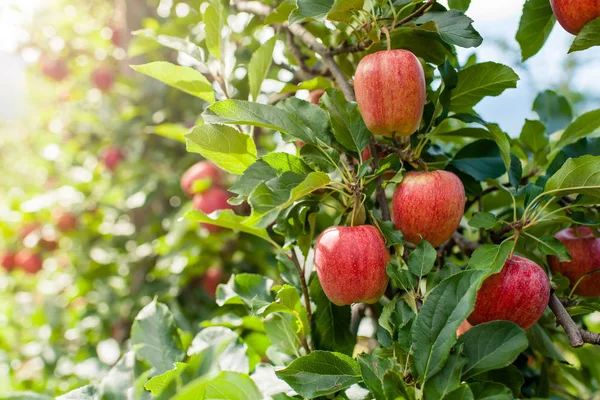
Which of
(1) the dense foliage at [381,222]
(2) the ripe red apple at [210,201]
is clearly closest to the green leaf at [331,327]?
(1) the dense foliage at [381,222]

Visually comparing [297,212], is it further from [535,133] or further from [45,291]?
[45,291]

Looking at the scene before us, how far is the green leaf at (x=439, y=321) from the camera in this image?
0.41 meters

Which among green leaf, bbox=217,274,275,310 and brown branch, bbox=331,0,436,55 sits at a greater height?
brown branch, bbox=331,0,436,55

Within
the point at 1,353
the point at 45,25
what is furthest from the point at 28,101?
the point at 1,353

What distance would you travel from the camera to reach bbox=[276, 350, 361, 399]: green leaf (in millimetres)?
451

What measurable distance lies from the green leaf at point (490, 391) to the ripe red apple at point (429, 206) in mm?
155

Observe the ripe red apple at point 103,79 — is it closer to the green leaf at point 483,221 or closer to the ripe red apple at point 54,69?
the ripe red apple at point 54,69

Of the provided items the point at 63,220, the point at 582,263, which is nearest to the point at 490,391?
the point at 582,263

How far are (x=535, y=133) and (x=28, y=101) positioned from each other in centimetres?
284

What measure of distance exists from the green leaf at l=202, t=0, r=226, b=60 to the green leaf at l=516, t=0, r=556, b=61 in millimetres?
386

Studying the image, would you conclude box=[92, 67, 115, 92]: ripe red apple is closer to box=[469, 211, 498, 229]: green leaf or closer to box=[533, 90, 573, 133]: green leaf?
box=[533, 90, 573, 133]: green leaf

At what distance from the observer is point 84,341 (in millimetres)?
1642

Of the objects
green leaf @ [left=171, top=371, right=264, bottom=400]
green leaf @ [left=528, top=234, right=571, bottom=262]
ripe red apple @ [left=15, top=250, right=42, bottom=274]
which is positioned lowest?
ripe red apple @ [left=15, top=250, right=42, bottom=274]

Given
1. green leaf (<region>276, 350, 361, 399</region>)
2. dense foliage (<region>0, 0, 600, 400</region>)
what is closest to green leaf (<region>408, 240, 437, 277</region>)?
dense foliage (<region>0, 0, 600, 400</region>)
